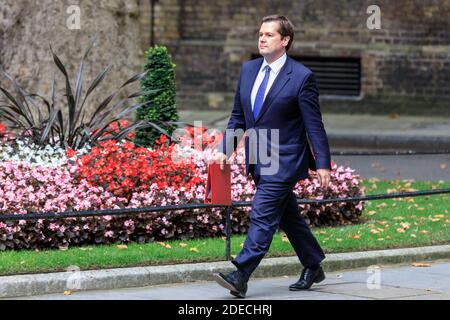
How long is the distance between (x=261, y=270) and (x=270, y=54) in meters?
1.77

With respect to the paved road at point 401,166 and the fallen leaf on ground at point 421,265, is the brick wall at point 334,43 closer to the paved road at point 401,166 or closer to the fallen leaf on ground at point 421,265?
the paved road at point 401,166

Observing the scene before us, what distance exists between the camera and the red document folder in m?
8.87

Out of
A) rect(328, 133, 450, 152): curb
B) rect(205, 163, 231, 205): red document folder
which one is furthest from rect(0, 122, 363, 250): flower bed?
rect(328, 133, 450, 152): curb

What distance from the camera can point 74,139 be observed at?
12266 millimetres

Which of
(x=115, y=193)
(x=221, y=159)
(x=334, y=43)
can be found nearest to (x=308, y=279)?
(x=221, y=159)

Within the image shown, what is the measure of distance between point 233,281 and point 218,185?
0.73 meters

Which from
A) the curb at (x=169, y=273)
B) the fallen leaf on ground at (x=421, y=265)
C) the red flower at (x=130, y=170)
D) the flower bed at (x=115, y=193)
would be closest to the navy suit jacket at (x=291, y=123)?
the curb at (x=169, y=273)

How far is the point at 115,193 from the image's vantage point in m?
10.6

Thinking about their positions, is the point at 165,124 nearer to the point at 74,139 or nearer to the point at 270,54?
the point at 74,139

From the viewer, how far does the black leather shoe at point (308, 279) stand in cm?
902

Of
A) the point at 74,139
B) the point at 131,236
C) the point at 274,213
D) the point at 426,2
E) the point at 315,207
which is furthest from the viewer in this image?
the point at 426,2

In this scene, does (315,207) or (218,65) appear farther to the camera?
(218,65)

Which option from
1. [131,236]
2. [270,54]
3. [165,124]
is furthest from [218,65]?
[270,54]

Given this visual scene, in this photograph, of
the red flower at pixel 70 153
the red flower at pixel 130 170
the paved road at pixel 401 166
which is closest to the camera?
the red flower at pixel 130 170
